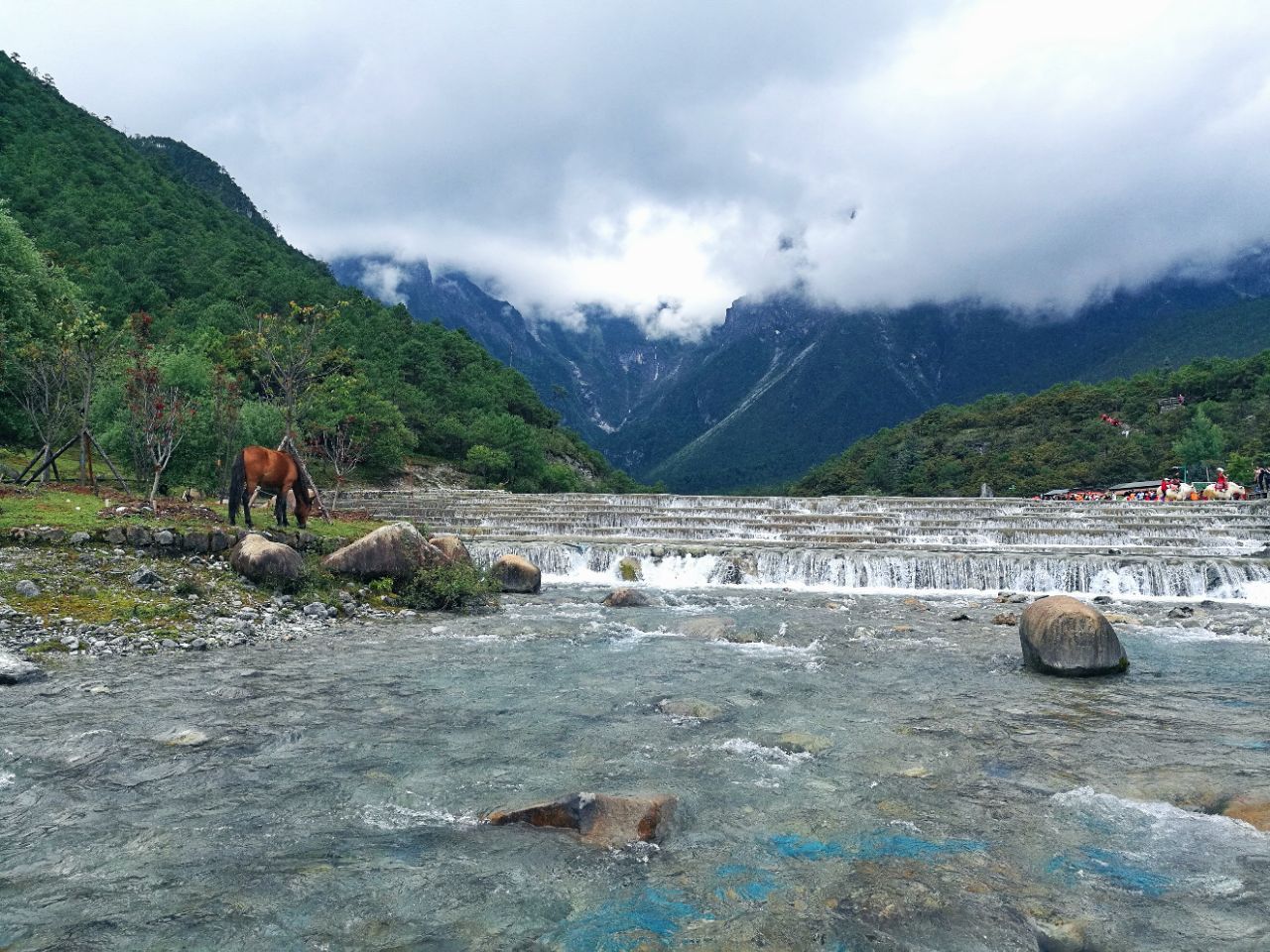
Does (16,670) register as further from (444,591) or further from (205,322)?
(205,322)

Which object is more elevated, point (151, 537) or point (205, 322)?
point (205, 322)

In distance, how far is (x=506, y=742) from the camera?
29.4ft

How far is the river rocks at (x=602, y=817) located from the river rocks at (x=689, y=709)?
3.34 metres

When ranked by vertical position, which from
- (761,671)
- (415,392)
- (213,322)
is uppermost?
(213,322)

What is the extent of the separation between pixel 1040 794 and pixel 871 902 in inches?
127

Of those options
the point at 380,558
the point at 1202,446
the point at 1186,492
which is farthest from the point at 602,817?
the point at 1202,446

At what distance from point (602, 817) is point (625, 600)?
15.0 metres

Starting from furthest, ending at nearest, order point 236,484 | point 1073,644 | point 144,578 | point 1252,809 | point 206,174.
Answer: point 206,174 < point 236,484 < point 144,578 < point 1073,644 < point 1252,809

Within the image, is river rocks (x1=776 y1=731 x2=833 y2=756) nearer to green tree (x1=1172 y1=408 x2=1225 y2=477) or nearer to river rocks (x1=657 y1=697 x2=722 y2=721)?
river rocks (x1=657 y1=697 x2=722 y2=721)

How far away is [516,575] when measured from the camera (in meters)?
24.1

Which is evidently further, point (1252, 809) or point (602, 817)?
point (1252, 809)

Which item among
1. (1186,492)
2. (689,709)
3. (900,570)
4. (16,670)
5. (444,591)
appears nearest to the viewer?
(689,709)

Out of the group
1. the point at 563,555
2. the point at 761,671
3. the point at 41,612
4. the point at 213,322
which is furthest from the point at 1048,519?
the point at 213,322

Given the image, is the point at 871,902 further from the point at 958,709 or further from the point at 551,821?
the point at 958,709
